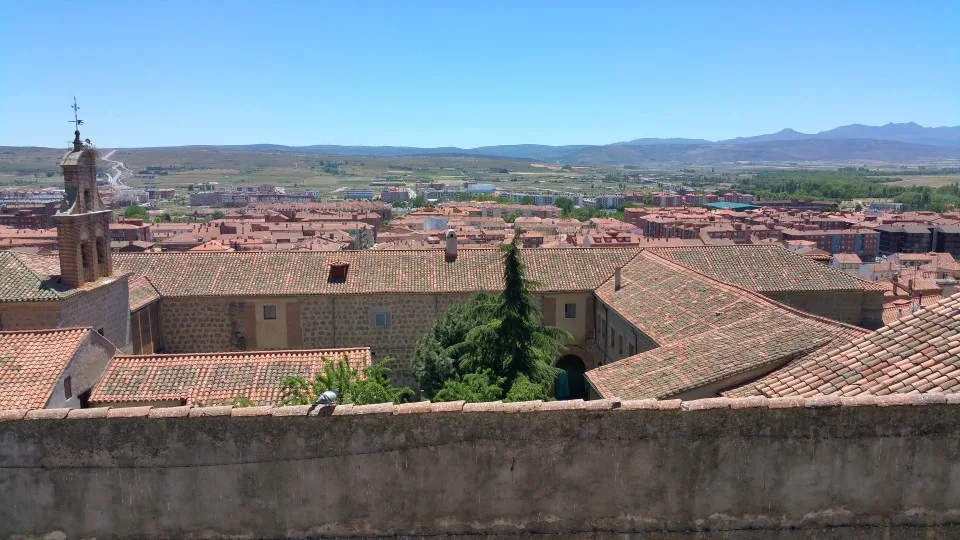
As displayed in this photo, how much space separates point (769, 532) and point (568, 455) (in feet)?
6.49

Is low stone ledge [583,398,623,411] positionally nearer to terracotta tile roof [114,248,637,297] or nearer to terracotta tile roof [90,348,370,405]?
terracotta tile roof [90,348,370,405]

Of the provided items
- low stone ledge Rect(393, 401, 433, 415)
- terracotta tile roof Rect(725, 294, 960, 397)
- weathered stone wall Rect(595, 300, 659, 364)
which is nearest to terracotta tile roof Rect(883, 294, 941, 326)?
weathered stone wall Rect(595, 300, 659, 364)

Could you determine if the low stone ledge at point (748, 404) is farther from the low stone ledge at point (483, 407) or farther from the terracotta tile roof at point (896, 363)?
the terracotta tile roof at point (896, 363)

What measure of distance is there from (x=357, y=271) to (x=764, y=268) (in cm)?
1476

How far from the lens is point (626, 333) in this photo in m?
22.0

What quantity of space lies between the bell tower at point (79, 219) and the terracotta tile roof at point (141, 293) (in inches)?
97.0

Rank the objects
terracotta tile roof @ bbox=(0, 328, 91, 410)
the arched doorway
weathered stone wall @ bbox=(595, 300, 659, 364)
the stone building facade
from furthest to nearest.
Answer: the stone building facade
the arched doorway
weathered stone wall @ bbox=(595, 300, 659, 364)
terracotta tile roof @ bbox=(0, 328, 91, 410)

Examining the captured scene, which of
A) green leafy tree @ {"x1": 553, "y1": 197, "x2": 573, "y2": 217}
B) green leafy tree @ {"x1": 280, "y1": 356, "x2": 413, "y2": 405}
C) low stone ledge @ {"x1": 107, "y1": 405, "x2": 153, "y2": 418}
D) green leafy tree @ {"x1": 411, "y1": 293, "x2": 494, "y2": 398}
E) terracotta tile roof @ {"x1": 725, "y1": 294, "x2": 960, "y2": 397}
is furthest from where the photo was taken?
green leafy tree @ {"x1": 553, "y1": 197, "x2": 573, "y2": 217}

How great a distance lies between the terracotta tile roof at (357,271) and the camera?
25.3 metres

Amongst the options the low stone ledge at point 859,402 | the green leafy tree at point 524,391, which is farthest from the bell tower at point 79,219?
the low stone ledge at point 859,402

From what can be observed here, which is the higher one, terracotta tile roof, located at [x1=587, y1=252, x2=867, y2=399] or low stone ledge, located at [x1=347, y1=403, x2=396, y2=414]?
low stone ledge, located at [x1=347, y1=403, x2=396, y2=414]

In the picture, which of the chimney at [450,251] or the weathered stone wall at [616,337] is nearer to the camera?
the weathered stone wall at [616,337]

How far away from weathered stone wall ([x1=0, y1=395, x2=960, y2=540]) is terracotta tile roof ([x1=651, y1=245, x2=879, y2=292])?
1992cm

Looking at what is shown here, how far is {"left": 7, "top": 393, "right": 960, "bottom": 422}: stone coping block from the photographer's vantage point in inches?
264
